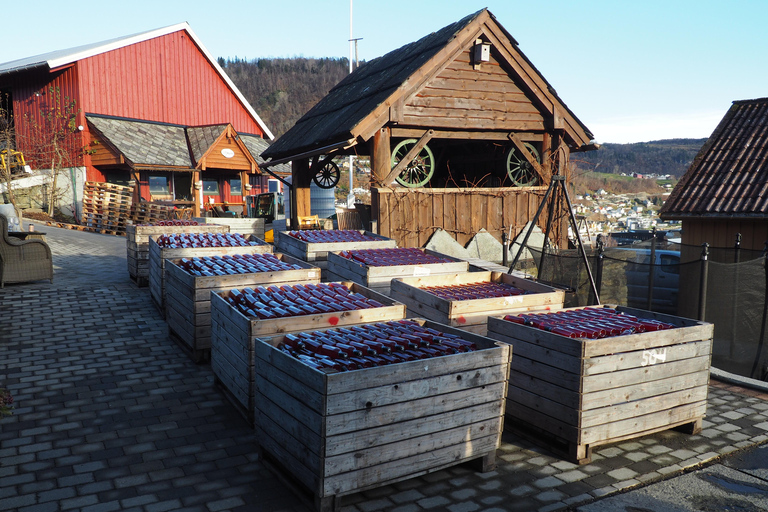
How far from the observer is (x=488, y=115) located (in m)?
15.1

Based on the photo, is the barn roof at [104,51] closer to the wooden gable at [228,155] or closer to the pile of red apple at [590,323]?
the wooden gable at [228,155]

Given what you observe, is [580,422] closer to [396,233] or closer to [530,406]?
[530,406]

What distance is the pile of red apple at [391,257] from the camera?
9.30 metres

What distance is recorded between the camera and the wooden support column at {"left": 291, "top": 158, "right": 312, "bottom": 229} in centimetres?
1798

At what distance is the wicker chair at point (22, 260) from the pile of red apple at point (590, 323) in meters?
11.1

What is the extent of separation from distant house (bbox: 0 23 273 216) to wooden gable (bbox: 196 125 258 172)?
0.05 meters

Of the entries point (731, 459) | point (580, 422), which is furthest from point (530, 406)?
point (731, 459)

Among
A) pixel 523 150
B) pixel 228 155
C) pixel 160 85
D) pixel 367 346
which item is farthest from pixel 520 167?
pixel 160 85

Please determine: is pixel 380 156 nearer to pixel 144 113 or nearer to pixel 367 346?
pixel 367 346

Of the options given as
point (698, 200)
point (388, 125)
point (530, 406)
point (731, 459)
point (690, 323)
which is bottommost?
point (731, 459)

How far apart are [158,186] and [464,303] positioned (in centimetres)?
2597

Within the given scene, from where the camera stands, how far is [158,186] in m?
29.1

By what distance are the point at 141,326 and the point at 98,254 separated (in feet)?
32.1

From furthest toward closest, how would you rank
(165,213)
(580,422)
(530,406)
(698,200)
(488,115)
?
1. (165,213)
2. (488,115)
3. (698,200)
4. (530,406)
5. (580,422)
